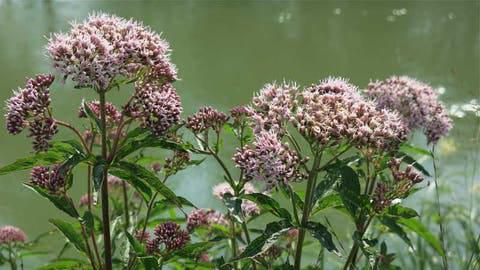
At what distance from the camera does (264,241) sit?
7.97 ft

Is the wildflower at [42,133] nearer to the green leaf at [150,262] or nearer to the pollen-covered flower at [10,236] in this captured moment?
the green leaf at [150,262]

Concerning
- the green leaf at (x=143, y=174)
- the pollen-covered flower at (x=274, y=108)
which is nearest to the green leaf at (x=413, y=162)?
the pollen-covered flower at (x=274, y=108)

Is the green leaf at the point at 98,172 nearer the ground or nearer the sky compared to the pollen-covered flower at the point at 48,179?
nearer the ground

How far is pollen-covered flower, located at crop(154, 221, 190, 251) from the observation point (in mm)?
2775

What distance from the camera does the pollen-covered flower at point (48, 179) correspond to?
262 cm

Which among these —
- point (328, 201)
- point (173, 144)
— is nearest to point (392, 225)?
point (328, 201)

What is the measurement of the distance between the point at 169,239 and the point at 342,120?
839mm

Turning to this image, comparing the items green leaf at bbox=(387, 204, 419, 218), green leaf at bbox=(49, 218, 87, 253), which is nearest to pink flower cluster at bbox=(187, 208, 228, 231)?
green leaf at bbox=(49, 218, 87, 253)

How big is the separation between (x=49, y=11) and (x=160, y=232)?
10.9m

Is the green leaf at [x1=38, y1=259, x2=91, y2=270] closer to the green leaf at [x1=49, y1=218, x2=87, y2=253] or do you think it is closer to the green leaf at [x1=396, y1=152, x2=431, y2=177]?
the green leaf at [x1=49, y1=218, x2=87, y2=253]

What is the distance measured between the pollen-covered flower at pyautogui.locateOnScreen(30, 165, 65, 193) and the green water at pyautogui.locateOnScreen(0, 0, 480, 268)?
2.52 meters

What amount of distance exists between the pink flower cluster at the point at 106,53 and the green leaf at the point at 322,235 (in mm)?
784

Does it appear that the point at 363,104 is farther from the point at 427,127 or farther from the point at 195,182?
the point at 195,182

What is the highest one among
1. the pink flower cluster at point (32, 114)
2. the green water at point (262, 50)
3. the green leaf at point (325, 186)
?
the green water at point (262, 50)
